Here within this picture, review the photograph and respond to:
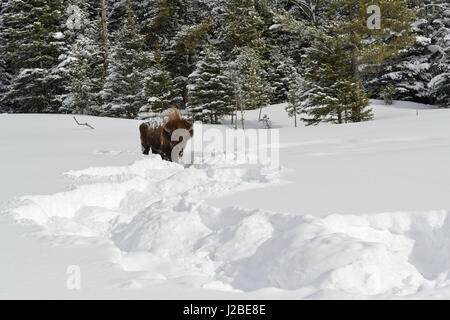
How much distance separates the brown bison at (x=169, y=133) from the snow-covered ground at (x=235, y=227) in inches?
24.9

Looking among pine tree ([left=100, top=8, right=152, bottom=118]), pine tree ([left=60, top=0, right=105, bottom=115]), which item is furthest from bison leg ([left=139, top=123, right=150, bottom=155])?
pine tree ([left=60, top=0, right=105, bottom=115])

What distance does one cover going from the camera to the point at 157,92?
73.2 ft

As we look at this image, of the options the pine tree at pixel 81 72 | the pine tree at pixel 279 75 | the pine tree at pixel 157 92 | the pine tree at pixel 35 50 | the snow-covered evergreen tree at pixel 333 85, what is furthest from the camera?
the pine tree at pixel 279 75

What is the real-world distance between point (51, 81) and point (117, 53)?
5194 millimetres

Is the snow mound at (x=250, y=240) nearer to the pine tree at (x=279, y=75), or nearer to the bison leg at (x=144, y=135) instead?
the bison leg at (x=144, y=135)

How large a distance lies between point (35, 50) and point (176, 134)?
22.2 meters

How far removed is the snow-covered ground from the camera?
2.38m

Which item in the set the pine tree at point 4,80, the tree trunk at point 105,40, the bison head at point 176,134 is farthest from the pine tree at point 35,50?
the bison head at point 176,134

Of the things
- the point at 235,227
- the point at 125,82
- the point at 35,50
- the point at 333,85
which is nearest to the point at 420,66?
the point at 333,85

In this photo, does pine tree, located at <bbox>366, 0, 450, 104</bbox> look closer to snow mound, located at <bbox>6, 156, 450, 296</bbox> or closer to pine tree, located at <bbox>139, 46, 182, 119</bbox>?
pine tree, located at <bbox>139, 46, 182, 119</bbox>

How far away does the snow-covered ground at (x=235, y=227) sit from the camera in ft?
7.81

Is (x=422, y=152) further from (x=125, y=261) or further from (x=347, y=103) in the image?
(x=347, y=103)

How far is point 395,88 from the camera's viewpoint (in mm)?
22625
